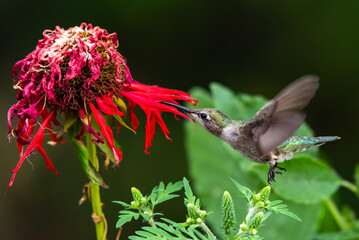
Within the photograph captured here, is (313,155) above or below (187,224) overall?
below

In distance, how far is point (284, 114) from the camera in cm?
115

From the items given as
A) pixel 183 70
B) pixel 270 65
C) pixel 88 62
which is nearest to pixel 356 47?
pixel 270 65

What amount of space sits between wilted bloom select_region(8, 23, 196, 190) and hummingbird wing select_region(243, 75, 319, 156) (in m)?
0.21

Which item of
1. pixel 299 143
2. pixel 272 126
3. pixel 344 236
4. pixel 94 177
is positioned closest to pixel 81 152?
pixel 94 177

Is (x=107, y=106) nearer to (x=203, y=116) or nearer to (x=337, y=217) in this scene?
(x=203, y=116)

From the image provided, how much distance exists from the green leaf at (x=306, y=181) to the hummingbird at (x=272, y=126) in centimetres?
29

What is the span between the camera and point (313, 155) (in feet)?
6.18

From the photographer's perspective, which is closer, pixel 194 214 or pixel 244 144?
pixel 194 214

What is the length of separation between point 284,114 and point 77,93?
475mm

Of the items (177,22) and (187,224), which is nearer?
(187,224)

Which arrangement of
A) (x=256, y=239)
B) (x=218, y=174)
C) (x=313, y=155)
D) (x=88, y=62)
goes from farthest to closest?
(x=218, y=174), (x=313, y=155), (x=88, y=62), (x=256, y=239)

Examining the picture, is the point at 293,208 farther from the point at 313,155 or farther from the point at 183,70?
the point at 183,70

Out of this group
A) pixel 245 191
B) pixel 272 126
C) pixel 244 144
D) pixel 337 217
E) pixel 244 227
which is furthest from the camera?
pixel 337 217

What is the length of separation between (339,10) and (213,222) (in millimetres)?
1788
